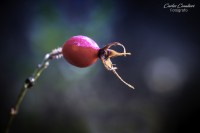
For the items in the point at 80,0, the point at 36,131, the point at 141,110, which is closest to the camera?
the point at 36,131

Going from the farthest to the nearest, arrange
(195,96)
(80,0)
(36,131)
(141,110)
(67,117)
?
(195,96) → (141,110) → (80,0) → (67,117) → (36,131)

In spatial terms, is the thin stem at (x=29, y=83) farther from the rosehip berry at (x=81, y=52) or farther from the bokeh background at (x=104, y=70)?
the bokeh background at (x=104, y=70)

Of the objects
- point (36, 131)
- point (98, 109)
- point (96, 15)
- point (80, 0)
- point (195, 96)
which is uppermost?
point (80, 0)

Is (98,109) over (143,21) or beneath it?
beneath

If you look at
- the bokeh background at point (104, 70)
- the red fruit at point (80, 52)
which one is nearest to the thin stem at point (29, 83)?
the red fruit at point (80, 52)

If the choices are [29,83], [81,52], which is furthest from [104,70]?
[29,83]

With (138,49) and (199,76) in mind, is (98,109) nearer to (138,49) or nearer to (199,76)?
(138,49)

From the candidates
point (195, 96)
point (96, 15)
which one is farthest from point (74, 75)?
point (195, 96)

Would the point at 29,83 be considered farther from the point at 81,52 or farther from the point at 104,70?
the point at 104,70
